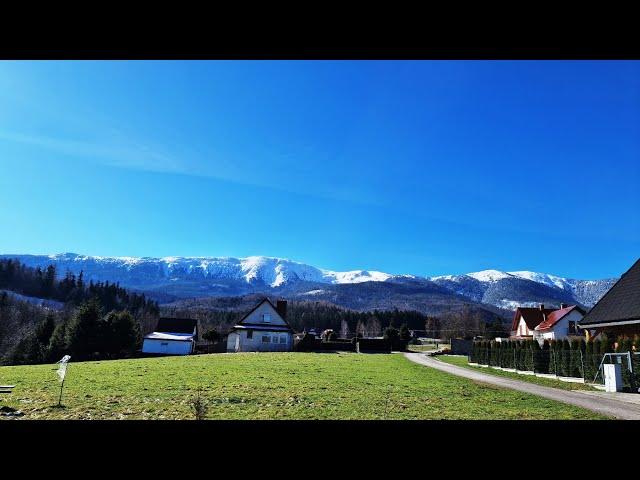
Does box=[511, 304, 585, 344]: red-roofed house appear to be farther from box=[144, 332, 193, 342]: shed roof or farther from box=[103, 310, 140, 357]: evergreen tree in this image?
box=[103, 310, 140, 357]: evergreen tree

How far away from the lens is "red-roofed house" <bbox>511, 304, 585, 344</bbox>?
4919 centimetres

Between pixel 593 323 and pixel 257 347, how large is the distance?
38.5 metres

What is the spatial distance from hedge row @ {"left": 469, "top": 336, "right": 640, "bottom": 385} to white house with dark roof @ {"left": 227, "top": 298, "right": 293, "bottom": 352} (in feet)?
89.5

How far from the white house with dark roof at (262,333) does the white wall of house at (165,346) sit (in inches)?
222

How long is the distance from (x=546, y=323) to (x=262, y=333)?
34.9m

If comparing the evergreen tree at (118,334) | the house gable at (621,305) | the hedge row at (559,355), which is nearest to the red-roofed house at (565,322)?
the hedge row at (559,355)

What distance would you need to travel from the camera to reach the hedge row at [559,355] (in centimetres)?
1941

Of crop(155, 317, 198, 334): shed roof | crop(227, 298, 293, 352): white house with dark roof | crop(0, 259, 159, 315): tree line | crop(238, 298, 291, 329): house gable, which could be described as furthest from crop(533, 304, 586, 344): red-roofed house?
crop(0, 259, 159, 315): tree line

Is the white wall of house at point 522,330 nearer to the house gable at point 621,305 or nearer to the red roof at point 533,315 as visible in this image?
the red roof at point 533,315

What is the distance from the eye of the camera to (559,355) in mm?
23922

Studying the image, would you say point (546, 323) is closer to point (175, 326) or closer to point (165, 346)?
point (165, 346)
